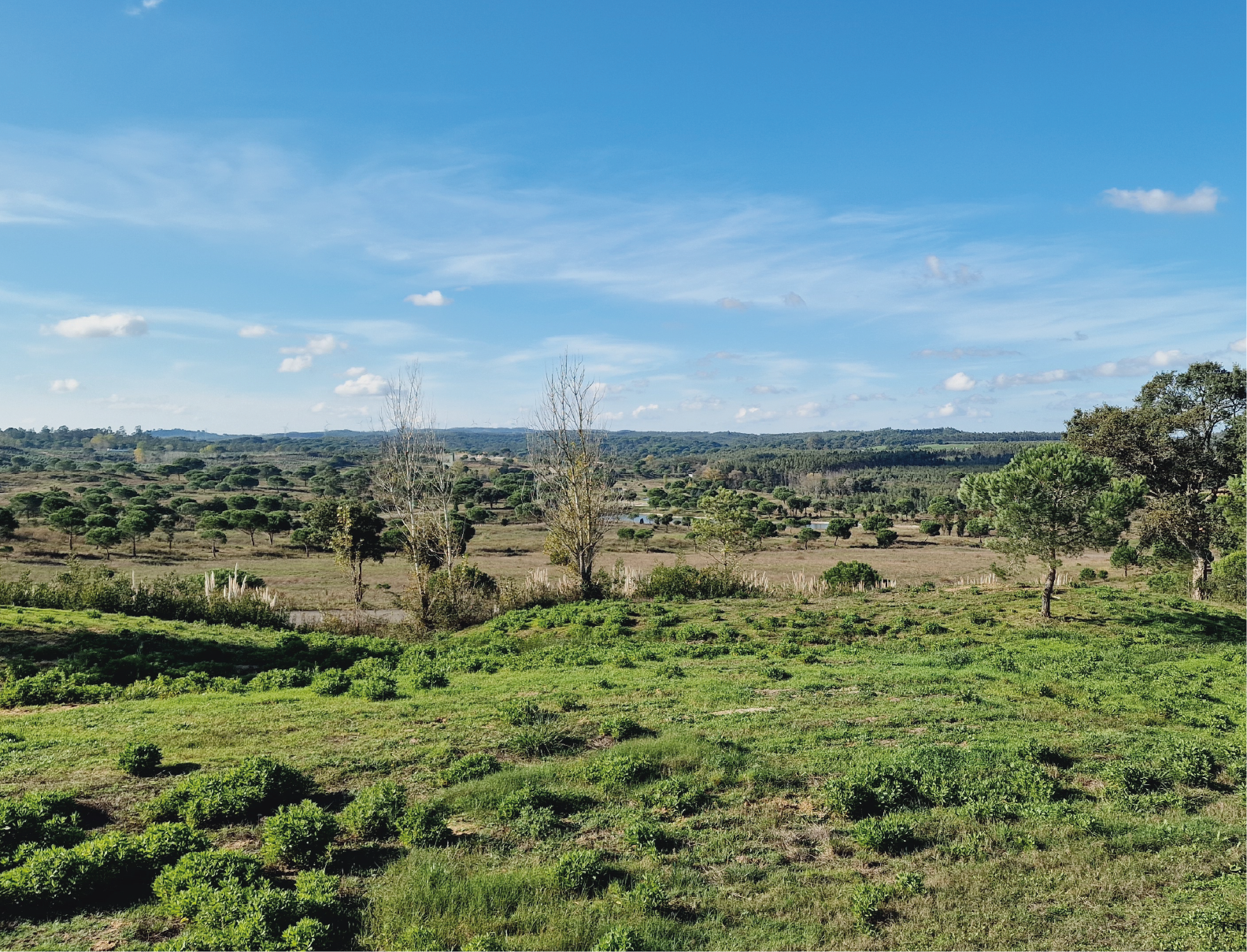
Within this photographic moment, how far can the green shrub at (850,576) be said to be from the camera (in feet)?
130

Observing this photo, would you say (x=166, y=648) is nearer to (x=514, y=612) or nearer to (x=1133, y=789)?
(x=514, y=612)

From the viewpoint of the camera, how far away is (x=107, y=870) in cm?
748

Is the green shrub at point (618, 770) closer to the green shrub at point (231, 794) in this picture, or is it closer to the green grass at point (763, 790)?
the green grass at point (763, 790)

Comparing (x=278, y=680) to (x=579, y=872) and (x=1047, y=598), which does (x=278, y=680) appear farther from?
(x=1047, y=598)

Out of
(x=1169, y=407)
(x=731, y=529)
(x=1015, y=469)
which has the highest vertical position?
(x=1169, y=407)

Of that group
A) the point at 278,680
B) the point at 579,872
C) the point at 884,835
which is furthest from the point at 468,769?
the point at 278,680

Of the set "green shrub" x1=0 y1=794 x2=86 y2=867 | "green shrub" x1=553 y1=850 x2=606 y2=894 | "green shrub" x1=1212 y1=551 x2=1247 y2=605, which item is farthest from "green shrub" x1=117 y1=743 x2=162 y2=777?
"green shrub" x1=1212 y1=551 x2=1247 y2=605

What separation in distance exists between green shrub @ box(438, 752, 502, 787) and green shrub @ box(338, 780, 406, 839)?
4.68 ft

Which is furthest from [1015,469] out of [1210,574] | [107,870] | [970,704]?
[107,870]

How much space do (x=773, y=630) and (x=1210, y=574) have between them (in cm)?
2421

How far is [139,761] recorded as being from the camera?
1064 centimetres

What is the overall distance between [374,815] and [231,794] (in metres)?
2.08

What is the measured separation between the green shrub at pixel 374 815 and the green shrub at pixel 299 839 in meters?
0.51

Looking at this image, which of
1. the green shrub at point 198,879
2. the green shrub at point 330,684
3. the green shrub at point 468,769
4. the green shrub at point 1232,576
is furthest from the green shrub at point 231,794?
the green shrub at point 1232,576
